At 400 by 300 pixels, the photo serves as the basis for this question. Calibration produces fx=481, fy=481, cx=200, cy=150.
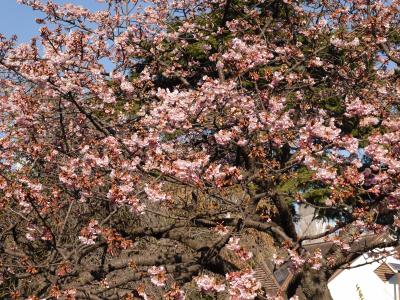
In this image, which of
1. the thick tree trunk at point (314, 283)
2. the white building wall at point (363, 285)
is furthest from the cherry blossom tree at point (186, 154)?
the white building wall at point (363, 285)

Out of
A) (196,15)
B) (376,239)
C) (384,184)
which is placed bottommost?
(376,239)

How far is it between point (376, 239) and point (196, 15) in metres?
5.91

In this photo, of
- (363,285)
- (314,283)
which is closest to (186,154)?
(314,283)

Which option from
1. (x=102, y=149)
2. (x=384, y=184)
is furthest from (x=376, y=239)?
(x=102, y=149)

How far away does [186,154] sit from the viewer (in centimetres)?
737

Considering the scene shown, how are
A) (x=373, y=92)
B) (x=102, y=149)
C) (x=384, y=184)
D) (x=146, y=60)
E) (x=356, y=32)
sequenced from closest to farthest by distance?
(x=384, y=184) → (x=102, y=149) → (x=373, y=92) → (x=356, y=32) → (x=146, y=60)

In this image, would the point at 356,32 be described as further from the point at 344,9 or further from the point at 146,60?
the point at 146,60

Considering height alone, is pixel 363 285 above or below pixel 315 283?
above

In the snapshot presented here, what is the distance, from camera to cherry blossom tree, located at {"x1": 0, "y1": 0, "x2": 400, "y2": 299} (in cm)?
560

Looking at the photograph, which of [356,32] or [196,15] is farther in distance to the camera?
[196,15]

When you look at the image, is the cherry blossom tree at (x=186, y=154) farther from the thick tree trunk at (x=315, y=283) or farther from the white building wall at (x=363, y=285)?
the white building wall at (x=363, y=285)

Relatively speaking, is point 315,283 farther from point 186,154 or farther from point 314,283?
point 186,154

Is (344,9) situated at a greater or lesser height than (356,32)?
greater

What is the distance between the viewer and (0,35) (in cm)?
836
